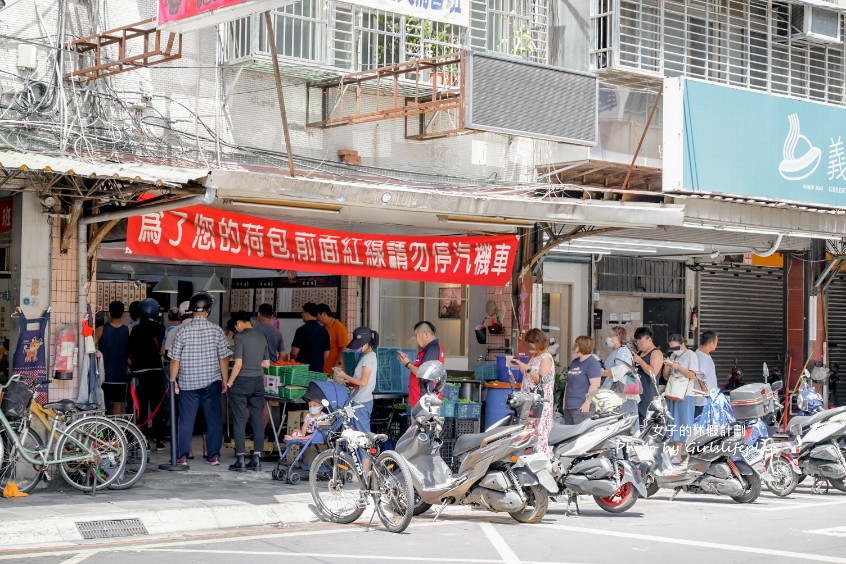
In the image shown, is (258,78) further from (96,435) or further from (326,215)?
(96,435)

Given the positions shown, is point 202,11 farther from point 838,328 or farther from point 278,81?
point 838,328

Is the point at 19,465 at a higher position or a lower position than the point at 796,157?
lower

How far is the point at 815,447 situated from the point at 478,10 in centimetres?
730

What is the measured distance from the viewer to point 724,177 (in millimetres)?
17188

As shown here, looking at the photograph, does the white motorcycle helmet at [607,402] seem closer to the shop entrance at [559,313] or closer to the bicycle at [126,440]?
the bicycle at [126,440]

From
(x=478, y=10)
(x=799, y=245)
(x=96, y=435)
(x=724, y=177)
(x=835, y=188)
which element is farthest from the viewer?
(x=799, y=245)

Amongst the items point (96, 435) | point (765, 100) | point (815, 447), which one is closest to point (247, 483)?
point (96, 435)

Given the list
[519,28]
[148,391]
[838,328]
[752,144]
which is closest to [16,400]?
[148,391]

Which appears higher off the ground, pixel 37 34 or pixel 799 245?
pixel 37 34

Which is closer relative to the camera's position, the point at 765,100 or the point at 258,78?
the point at 258,78

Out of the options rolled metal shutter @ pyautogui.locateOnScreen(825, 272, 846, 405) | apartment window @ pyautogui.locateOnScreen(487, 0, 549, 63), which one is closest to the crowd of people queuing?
apartment window @ pyautogui.locateOnScreen(487, 0, 549, 63)

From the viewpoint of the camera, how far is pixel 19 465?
11.5 metres

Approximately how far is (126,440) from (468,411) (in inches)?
169

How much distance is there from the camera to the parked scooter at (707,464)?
40.8 feet
